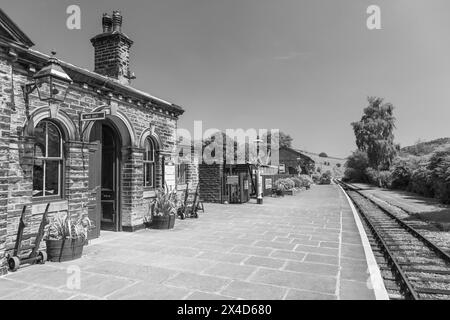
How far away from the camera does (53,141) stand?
595cm

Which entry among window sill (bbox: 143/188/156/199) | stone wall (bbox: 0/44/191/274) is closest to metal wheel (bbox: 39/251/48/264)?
stone wall (bbox: 0/44/191/274)

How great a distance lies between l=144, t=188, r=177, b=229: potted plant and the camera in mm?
8125

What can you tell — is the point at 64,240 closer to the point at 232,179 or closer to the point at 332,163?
the point at 232,179

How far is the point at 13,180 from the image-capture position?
194 inches

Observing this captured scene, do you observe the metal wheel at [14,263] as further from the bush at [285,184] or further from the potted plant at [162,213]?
the bush at [285,184]

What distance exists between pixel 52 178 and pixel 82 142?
3.11ft

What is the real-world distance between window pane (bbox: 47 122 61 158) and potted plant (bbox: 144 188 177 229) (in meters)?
3.01

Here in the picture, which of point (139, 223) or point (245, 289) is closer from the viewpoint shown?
point (245, 289)

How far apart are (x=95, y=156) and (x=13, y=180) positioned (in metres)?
2.05

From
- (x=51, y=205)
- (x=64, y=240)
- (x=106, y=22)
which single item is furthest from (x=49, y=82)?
(x=106, y=22)

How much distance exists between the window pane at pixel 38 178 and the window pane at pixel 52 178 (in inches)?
3.7

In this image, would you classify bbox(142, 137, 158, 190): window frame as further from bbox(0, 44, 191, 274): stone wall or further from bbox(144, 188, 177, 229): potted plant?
bbox(144, 188, 177, 229): potted plant
